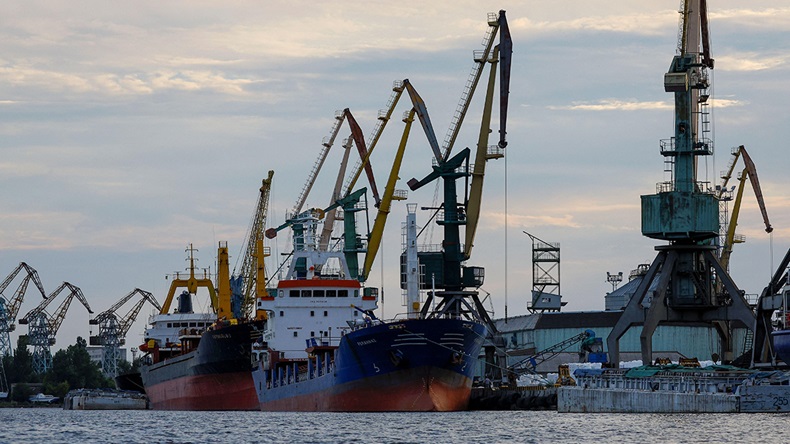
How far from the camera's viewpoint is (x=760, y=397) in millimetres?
71500

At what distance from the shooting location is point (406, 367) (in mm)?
83875

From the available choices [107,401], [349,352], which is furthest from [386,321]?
[107,401]

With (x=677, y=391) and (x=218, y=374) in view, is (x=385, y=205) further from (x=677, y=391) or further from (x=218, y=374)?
(x=677, y=391)

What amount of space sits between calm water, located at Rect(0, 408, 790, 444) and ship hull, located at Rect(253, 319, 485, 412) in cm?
172

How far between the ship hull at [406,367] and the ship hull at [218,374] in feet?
82.2

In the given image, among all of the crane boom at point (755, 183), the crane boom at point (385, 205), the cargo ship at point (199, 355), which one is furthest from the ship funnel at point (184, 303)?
the crane boom at point (755, 183)

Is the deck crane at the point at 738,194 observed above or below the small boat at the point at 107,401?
above

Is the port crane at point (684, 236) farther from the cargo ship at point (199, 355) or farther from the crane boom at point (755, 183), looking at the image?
the crane boom at point (755, 183)

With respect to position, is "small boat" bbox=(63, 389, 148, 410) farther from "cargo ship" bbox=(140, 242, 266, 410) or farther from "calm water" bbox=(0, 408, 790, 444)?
"calm water" bbox=(0, 408, 790, 444)

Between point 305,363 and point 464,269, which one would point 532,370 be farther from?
point 305,363

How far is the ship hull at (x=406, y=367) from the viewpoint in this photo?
83.4m

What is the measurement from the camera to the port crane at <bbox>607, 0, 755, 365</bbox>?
98500 millimetres

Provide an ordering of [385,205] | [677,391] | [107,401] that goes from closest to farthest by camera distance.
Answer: [677,391], [385,205], [107,401]

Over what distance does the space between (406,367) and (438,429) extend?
612 inches
